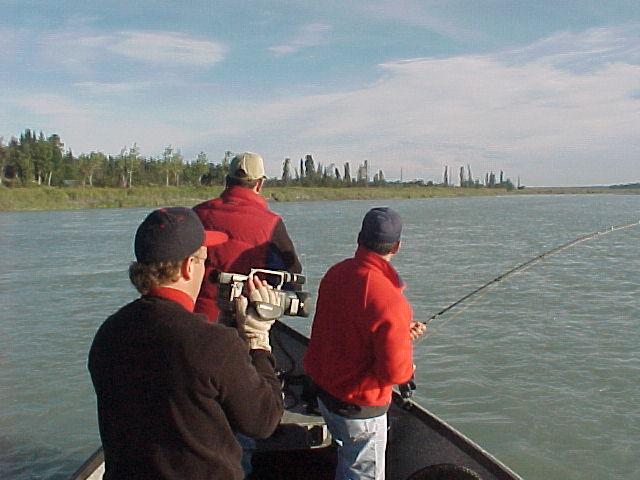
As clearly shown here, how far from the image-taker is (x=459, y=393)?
7.38 metres

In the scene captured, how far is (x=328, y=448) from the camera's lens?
3.79 m

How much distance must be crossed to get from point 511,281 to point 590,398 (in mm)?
6732

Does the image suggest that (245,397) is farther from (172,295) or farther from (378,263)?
(378,263)

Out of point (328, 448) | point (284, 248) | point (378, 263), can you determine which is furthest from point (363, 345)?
point (328, 448)

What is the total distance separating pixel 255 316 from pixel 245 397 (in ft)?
1.54

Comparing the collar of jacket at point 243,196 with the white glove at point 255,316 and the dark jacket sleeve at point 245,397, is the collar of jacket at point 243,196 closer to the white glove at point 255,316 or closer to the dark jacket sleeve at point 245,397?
the white glove at point 255,316

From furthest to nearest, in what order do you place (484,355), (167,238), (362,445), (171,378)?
1. (484,355)
2. (362,445)
3. (167,238)
4. (171,378)

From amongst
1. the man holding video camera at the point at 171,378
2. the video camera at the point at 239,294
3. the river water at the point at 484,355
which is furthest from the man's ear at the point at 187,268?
the river water at the point at 484,355

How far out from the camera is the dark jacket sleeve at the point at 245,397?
176 cm

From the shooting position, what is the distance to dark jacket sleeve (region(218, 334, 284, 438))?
1758 millimetres

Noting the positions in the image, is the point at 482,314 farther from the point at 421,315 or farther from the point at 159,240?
the point at 159,240

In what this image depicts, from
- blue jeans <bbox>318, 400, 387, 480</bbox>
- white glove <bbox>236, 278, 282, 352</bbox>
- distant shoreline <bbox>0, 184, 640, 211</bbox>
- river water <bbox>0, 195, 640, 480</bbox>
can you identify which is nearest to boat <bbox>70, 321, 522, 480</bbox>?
blue jeans <bbox>318, 400, 387, 480</bbox>

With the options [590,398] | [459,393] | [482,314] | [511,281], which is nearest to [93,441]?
[459,393]

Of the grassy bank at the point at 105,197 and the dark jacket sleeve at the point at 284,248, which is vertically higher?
the dark jacket sleeve at the point at 284,248
